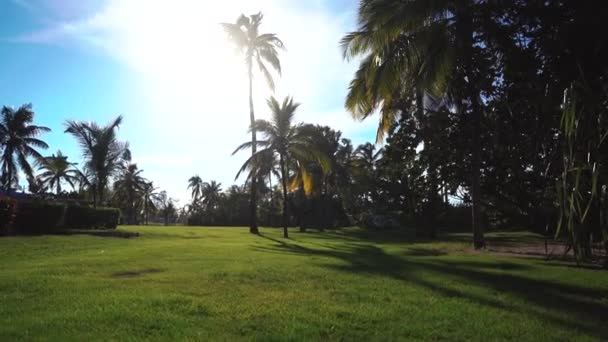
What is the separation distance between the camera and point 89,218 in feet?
76.8

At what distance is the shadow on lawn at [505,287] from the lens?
21.2 ft

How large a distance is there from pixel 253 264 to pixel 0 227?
10.8 metres

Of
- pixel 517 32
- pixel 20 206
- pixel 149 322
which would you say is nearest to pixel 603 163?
pixel 149 322

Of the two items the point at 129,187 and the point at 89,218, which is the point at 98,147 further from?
the point at 129,187

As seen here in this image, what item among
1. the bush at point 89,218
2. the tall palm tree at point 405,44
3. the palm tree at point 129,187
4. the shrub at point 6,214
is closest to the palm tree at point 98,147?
the bush at point 89,218

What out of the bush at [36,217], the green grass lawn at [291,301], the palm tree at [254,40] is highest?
the palm tree at [254,40]

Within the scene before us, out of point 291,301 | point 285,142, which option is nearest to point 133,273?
point 291,301

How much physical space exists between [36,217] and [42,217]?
0.79ft

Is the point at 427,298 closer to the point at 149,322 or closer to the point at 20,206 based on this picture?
the point at 149,322

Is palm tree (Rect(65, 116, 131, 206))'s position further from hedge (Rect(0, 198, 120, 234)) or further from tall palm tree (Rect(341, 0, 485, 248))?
tall palm tree (Rect(341, 0, 485, 248))

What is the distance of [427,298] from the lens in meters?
7.48

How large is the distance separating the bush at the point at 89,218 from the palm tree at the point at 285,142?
7742 millimetres

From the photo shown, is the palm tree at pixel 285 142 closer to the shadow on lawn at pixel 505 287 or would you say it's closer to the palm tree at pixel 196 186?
the shadow on lawn at pixel 505 287

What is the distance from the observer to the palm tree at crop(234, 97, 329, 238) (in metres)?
27.7
